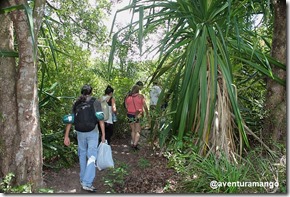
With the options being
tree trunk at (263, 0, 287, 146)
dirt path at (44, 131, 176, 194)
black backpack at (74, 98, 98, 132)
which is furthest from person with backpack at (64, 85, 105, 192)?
tree trunk at (263, 0, 287, 146)

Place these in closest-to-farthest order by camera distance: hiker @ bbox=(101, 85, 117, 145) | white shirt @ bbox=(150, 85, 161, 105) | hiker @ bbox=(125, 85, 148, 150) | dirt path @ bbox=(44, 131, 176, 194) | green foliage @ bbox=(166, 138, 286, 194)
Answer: green foliage @ bbox=(166, 138, 286, 194) → dirt path @ bbox=(44, 131, 176, 194) → hiker @ bbox=(101, 85, 117, 145) → hiker @ bbox=(125, 85, 148, 150) → white shirt @ bbox=(150, 85, 161, 105)

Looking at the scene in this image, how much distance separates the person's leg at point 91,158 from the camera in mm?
3787

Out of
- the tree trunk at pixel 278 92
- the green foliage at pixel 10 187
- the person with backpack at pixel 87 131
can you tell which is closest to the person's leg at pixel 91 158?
the person with backpack at pixel 87 131

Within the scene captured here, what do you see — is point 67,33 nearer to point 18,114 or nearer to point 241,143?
point 18,114

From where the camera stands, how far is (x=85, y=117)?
3.86 metres

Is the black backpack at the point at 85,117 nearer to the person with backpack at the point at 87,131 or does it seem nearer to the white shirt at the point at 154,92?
the person with backpack at the point at 87,131

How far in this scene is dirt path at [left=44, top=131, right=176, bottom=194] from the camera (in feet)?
12.1

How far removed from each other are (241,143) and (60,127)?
285 cm

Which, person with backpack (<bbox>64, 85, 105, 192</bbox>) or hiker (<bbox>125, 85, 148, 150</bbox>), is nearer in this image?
person with backpack (<bbox>64, 85, 105, 192</bbox>)

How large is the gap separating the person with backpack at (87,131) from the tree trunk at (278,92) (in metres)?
2.09

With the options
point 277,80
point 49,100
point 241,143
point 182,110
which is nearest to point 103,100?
point 49,100

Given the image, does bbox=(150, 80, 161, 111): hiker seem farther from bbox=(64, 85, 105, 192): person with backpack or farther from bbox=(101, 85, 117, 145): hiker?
bbox=(64, 85, 105, 192): person with backpack

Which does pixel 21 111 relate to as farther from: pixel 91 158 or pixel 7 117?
pixel 91 158

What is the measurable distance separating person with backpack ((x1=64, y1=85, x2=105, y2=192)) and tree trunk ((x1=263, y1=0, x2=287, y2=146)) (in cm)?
209
